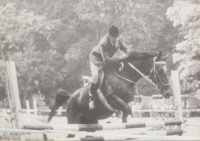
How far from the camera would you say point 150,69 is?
11.0 ft

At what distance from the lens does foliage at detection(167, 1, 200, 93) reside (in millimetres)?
3104

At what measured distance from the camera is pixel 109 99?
3512 mm

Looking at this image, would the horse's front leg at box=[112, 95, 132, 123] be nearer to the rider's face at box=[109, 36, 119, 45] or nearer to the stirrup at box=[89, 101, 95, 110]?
the stirrup at box=[89, 101, 95, 110]

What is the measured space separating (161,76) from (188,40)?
419 millimetres

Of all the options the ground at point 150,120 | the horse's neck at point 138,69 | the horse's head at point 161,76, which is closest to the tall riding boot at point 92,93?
the ground at point 150,120

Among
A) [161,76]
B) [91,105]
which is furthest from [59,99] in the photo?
[161,76]

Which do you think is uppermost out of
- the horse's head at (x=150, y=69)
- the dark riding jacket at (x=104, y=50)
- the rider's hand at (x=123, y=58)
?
the dark riding jacket at (x=104, y=50)

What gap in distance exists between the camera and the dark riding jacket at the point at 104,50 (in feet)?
11.4

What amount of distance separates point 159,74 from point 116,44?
544 millimetres

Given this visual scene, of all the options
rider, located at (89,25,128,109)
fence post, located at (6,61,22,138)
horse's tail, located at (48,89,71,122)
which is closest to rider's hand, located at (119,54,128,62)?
rider, located at (89,25,128,109)

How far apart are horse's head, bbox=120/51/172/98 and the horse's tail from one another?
28.0 inches

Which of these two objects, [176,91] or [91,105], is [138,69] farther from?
Answer: [91,105]

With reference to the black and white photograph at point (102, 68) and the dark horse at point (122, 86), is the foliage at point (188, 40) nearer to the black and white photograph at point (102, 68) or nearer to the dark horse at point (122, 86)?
the black and white photograph at point (102, 68)

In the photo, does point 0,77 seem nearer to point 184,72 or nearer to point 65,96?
point 65,96
